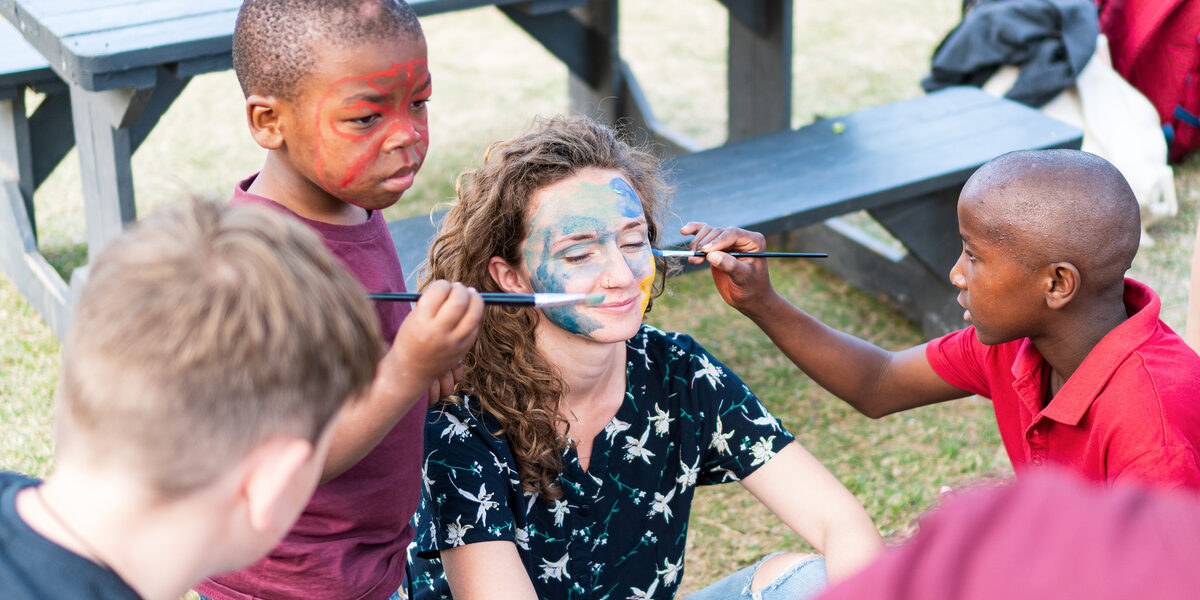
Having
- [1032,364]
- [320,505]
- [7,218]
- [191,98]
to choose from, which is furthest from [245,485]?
[191,98]

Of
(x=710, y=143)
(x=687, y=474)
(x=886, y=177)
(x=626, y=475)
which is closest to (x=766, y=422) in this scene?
(x=687, y=474)

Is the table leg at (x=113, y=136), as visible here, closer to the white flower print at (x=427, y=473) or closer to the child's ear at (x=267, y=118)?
the child's ear at (x=267, y=118)

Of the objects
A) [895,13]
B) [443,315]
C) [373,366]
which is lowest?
[895,13]

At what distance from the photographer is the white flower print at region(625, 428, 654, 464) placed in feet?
6.64

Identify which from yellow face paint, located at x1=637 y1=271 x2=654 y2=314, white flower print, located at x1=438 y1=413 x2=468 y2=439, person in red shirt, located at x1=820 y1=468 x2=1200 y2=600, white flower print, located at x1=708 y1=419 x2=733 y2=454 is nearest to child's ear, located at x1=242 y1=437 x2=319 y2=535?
person in red shirt, located at x1=820 y1=468 x2=1200 y2=600

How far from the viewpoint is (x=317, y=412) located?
1081mm

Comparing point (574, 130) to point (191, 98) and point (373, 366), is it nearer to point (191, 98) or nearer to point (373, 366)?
point (373, 366)

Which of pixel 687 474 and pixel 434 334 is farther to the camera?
pixel 687 474

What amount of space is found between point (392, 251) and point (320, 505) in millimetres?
430

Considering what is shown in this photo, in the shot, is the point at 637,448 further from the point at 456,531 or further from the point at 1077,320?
the point at 1077,320

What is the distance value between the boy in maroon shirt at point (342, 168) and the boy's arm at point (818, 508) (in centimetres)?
66

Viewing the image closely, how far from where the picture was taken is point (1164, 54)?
5.21 metres

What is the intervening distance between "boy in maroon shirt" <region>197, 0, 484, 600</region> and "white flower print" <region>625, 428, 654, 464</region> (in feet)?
1.33

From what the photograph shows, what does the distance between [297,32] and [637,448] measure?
928mm
